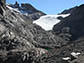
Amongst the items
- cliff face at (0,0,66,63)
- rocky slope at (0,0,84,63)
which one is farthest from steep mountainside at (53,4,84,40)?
cliff face at (0,0,66,63)

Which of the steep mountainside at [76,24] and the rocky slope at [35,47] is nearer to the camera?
the rocky slope at [35,47]

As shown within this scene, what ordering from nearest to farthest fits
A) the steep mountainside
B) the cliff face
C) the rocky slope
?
the rocky slope
the cliff face
the steep mountainside

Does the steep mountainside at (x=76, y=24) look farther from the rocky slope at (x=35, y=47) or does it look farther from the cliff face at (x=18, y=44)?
the cliff face at (x=18, y=44)

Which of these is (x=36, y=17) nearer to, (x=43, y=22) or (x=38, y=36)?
(x=43, y=22)

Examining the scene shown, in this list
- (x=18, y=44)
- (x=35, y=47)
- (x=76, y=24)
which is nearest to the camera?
(x=18, y=44)

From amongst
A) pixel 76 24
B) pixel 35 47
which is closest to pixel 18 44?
pixel 35 47

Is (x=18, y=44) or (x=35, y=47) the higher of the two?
(x=18, y=44)

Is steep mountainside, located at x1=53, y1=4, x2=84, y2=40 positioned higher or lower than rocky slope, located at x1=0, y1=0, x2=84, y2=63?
higher

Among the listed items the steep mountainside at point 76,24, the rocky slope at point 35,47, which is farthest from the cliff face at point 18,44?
the steep mountainside at point 76,24

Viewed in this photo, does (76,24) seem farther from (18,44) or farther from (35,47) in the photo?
(18,44)

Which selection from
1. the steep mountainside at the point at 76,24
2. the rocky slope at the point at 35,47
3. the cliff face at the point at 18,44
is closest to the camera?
the rocky slope at the point at 35,47

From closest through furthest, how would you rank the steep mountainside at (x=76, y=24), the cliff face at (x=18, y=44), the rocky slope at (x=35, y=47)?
the rocky slope at (x=35, y=47) → the cliff face at (x=18, y=44) → the steep mountainside at (x=76, y=24)

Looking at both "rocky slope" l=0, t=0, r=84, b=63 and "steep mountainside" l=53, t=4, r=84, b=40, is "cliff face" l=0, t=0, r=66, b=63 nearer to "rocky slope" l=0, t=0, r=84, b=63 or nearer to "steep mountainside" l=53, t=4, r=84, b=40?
"rocky slope" l=0, t=0, r=84, b=63

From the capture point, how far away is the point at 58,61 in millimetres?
28203
